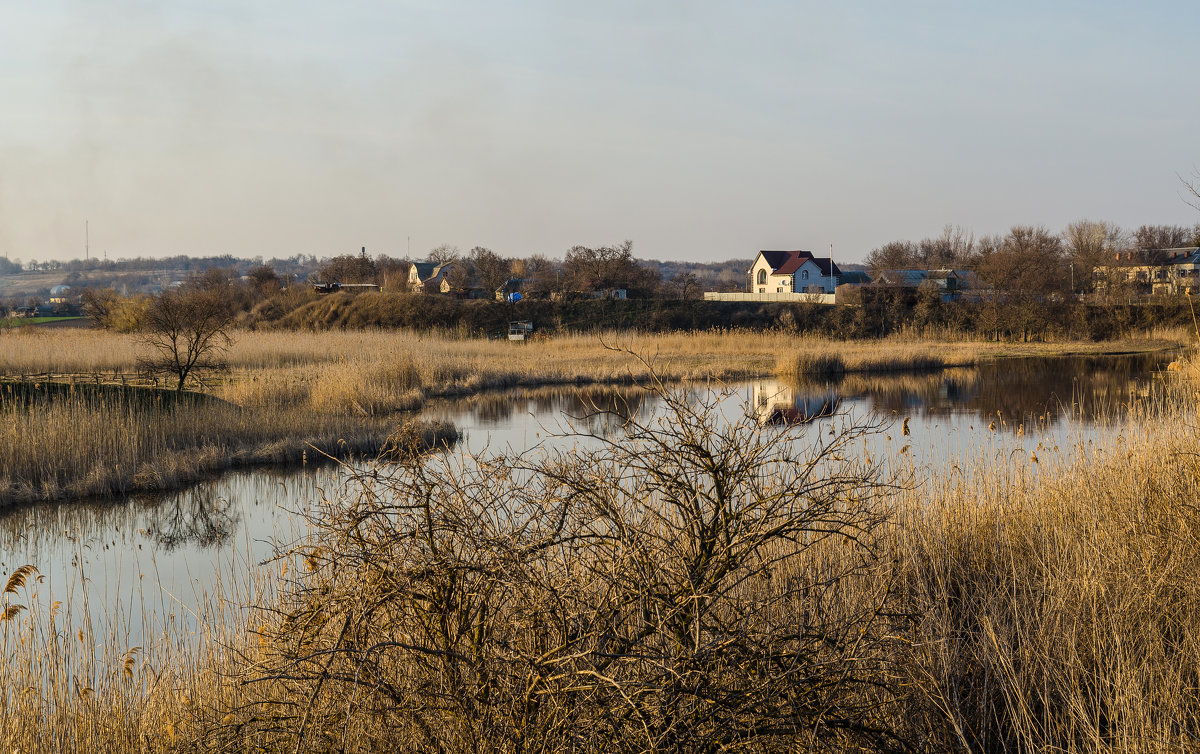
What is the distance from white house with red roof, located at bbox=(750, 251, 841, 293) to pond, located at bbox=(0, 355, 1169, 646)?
39.5 meters

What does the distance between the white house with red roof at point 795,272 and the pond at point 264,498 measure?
39.5m

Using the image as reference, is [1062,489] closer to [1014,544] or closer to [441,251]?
[1014,544]

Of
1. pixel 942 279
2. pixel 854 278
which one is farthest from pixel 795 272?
pixel 942 279

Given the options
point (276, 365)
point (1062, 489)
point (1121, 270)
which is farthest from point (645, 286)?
point (1062, 489)

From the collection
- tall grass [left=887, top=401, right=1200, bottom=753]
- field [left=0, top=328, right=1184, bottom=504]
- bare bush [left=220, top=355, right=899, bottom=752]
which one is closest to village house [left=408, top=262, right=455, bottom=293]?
field [left=0, top=328, right=1184, bottom=504]

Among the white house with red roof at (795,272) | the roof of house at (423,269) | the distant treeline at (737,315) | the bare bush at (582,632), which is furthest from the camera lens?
the roof of house at (423,269)

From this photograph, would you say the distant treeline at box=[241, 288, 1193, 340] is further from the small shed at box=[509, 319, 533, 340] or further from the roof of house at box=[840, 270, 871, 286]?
the roof of house at box=[840, 270, 871, 286]

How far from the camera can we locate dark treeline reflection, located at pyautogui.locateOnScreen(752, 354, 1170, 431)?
53.6 feet

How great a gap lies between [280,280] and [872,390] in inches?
1888

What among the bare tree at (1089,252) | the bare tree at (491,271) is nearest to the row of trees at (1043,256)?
the bare tree at (1089,252)

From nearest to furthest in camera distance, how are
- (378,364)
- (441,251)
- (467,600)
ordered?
(467,600) → (378,364) → (441,251)

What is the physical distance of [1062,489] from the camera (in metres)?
6.47

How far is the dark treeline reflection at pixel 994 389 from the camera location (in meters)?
16.3

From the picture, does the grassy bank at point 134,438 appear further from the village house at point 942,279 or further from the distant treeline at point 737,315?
the village house at point 942,279
